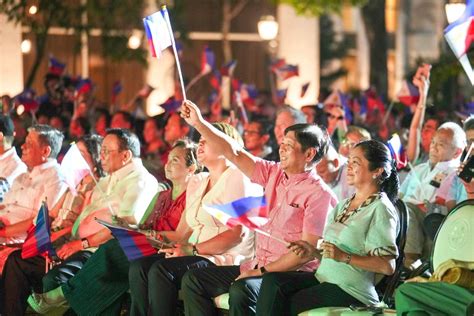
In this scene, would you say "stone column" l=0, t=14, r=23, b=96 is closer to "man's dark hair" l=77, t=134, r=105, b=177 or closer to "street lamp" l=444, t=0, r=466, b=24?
"street lamp" l=444, t=0, r=466, b=24

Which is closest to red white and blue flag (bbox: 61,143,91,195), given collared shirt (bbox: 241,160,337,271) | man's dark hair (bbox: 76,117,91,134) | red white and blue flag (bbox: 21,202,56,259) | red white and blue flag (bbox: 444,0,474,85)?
red white and blue flag (bbox: 21,202,56,259)

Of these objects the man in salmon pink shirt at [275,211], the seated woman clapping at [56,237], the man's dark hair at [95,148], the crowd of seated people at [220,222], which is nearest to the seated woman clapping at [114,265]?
the crowd of seated people at [220,222]

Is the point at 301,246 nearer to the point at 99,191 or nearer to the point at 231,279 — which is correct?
the point at 231,279

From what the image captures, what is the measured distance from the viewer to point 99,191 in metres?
11.4

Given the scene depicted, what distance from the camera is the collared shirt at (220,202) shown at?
10.1m

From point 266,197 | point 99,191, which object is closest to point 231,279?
point 266,197

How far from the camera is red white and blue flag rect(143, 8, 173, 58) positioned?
34.1 feet

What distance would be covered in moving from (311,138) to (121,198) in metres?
2.23

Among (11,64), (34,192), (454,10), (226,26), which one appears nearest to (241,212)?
(34,192)

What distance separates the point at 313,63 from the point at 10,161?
23.3 metres

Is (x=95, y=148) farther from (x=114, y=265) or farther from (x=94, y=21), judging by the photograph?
(x=94, y=21)

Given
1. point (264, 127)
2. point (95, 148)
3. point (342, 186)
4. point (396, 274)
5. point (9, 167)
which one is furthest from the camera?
point (264, 127)

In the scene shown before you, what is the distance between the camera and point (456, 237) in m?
8.30

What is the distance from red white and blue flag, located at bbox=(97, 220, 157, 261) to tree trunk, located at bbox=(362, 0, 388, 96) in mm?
15289
